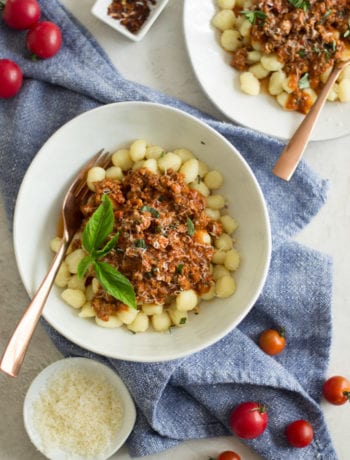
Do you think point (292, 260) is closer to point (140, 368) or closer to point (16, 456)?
point (140, 368)

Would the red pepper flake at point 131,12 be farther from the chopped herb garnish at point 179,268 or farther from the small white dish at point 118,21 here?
the chopped herb garnish at point 179,268

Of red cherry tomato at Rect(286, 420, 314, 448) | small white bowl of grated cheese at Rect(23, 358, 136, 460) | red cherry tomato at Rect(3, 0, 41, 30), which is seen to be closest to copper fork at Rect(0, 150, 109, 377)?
small white bowl of grated cheese at Rect(23, 358, 136, 460)

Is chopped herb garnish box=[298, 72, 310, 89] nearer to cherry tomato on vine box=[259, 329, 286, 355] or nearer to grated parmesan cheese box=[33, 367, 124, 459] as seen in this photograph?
cherry tomato on vine box=[259, 329, 286, 355]

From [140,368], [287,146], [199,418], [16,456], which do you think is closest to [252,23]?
[287,146]

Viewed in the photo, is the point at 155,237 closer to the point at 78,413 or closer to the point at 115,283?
the point at 115,283

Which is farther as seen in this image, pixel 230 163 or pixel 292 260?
pixel 292 260
